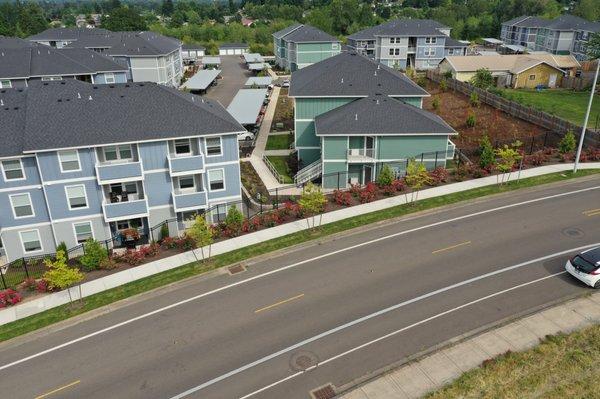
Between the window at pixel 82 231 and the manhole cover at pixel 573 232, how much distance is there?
101 ft

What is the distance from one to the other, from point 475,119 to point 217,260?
133ft

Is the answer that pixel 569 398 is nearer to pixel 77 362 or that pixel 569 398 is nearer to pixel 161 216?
pixel 77 362

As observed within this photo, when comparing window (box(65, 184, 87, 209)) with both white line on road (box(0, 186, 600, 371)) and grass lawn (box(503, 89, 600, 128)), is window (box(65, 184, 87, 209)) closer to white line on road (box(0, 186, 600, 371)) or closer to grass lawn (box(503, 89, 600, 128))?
white line on road (box(0, 186, 600, 371))

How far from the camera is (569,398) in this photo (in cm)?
1609

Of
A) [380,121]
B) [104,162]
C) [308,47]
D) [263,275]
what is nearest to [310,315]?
[263,275]

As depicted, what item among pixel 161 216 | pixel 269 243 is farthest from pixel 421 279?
pixel 161 216

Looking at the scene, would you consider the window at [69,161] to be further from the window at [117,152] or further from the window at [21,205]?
the window at [21,205]

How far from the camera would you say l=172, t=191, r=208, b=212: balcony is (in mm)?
32156

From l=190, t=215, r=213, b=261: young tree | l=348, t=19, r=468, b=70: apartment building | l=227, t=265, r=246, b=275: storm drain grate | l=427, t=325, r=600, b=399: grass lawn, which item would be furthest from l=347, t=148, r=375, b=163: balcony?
l=348, t=19, r=468, b=70: apartment building

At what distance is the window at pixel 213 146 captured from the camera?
32.2m

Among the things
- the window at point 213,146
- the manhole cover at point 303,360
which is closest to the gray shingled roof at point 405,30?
the window at point 213,146

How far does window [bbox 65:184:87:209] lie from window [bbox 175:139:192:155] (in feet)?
21.9

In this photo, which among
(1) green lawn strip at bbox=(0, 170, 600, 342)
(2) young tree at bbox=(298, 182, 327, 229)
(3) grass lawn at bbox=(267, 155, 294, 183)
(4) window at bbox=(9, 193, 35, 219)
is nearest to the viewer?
(1) green lawn strip at bbox=(0, 170, 600, 342)

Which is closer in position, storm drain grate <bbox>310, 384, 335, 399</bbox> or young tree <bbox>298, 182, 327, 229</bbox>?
storm drain grate <bbox>310, 384, 335, 399</bbox>
